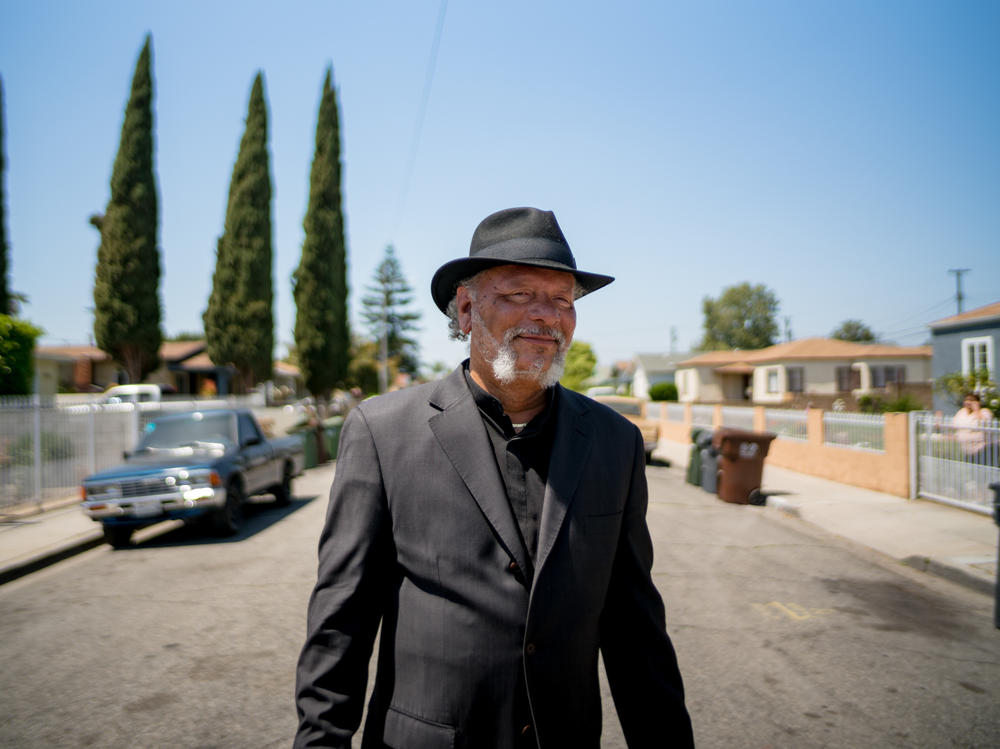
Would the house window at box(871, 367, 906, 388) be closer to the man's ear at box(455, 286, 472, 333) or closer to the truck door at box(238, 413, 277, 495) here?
the truck door at box(238, 413, 277, 495)

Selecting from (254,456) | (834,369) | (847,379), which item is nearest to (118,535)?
(254,456)

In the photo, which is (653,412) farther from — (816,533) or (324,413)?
(816,533)

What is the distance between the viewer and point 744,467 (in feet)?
38.5

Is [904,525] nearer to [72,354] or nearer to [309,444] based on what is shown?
[309,444]

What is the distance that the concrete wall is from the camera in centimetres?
1140

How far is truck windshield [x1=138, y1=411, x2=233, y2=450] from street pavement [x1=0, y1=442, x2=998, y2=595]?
1.41 meters

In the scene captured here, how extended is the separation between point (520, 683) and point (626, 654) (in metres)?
0.39

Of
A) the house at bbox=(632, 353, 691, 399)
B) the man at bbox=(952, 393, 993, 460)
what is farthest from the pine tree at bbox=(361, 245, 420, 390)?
the man at bbox=(952, 393, 993, 460)

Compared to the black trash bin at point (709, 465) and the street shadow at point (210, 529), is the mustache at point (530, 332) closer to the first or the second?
the street shadow at point (210, 529)

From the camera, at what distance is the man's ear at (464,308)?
2.15m

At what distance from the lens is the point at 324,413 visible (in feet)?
107

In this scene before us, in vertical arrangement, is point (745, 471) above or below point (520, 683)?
below

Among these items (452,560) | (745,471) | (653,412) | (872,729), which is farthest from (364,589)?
(653,412)

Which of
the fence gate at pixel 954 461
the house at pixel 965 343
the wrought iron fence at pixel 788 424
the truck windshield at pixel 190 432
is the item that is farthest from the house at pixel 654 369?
the truck windshield at pixel 190 432
